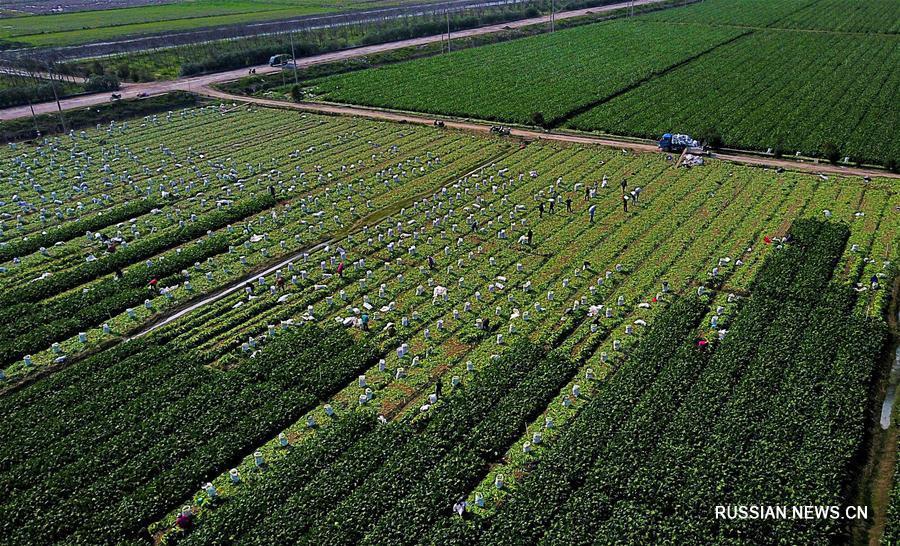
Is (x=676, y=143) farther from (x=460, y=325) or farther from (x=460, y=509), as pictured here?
(x=460, y=509)

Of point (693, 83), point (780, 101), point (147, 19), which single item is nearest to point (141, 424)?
point (780, 101)

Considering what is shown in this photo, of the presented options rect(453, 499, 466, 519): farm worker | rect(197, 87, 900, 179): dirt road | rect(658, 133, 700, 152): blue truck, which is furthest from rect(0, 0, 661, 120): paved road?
rect(453, 499, 466, 519): farm worker

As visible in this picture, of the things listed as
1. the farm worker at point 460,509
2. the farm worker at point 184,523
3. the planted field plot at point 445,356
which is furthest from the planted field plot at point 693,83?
the farm worker at point 184,523

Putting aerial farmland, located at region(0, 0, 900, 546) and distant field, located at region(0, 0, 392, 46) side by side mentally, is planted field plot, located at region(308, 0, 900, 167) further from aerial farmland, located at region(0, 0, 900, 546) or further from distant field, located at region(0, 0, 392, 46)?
distant field, located at region(0, 0, 392, 46)

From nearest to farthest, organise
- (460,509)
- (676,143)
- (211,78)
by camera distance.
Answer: (460,509), (676,143), (211,78)

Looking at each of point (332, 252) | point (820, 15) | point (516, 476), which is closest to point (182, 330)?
point (332, 252)
